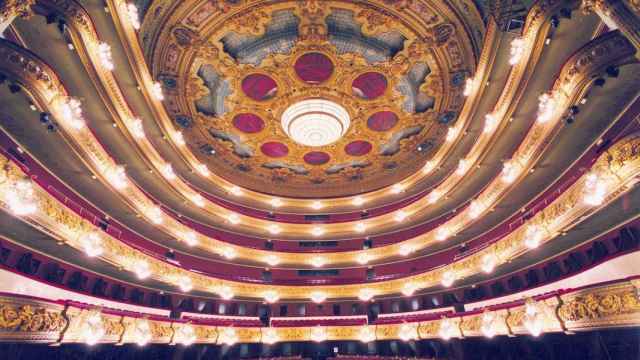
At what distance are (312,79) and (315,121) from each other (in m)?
2.26

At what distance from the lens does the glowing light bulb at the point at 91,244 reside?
979cm

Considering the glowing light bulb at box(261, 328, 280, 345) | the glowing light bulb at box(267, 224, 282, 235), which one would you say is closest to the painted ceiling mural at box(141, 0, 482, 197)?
the glowing light bulb at box(267, 224, 282, 235)

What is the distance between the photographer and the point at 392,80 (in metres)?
Answer: 13.9

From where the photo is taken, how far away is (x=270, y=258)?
19.1 m

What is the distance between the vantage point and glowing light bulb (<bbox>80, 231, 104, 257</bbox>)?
979 centimetres

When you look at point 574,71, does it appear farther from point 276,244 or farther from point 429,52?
point 276,244

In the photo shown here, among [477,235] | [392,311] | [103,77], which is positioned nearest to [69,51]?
[103,77]

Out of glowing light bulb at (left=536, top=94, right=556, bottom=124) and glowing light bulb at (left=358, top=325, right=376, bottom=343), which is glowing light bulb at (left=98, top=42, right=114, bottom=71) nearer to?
glowing light bulb at (left=536, top=94, right=556, bottom=124)

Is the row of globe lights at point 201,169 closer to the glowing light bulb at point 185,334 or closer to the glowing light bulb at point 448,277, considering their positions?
the glowing light bulb at point 448,277

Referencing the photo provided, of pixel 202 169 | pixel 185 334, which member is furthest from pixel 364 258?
pixel 202 169

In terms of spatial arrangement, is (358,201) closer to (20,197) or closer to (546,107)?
(546,107)

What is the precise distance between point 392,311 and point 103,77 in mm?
19103

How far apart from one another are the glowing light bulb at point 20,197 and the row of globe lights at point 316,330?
346cm

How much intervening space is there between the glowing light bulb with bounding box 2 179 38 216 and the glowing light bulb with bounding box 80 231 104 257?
2.85m
